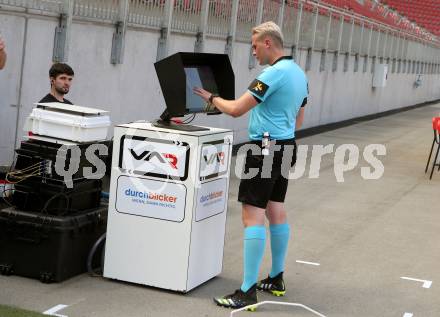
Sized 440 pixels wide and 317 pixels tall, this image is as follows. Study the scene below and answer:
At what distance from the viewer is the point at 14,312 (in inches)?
211

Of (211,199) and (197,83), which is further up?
(197,83)

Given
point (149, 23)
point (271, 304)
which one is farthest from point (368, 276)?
point (149, 23)

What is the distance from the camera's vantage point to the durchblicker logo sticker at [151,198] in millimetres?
6004

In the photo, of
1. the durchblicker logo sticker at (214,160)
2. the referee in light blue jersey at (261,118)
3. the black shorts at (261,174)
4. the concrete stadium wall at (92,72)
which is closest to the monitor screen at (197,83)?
the referee in light blue jersey at (261,118)

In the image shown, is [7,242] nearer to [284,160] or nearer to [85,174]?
[85,174]

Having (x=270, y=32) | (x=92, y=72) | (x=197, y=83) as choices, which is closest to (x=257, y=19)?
(x=92, y=72)

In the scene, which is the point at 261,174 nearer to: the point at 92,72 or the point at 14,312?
the point at 14,312

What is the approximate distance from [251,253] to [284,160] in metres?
0.67

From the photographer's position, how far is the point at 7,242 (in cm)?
617

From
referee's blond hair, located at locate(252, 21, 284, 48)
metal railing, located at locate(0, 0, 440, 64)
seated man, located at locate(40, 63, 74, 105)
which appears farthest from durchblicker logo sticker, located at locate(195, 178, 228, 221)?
metal railing, located at locate(0, 0, 440, 64)

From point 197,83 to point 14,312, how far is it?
1982 mm

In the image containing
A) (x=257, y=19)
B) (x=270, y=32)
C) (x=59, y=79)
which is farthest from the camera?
(x=257, y=19)

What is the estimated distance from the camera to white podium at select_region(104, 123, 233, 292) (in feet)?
19.6

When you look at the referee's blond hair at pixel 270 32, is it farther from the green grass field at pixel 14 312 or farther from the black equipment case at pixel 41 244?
the green grass field at pixel 14 312
